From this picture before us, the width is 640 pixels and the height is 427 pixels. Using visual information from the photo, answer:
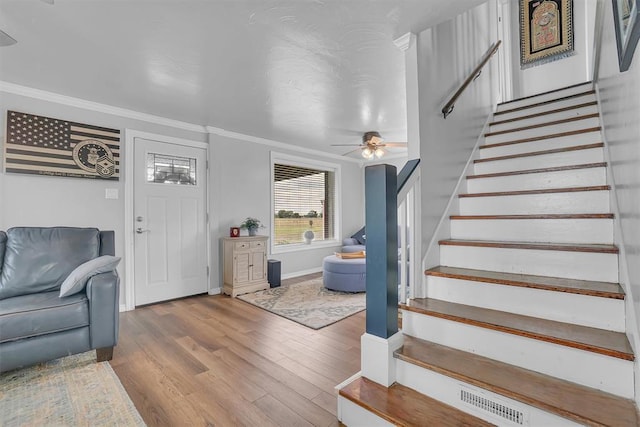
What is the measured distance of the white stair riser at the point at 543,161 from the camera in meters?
1.95

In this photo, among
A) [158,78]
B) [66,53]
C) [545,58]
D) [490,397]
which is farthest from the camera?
[545,58]

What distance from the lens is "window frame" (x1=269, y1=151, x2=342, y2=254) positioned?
483cm

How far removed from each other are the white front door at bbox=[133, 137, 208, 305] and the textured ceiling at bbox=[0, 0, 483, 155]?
56 cm

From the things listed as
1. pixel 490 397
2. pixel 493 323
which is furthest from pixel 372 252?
pixel 490 397

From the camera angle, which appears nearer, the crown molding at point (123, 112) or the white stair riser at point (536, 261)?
the white stair riser at point (536, 261)

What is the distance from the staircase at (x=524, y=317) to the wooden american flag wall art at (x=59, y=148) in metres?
3.44

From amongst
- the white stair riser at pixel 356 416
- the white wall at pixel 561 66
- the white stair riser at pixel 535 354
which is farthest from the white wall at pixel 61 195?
the white wall at pixel 561 66

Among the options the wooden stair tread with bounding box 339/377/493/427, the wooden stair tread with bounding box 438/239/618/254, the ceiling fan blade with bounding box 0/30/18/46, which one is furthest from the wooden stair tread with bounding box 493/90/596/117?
the ceiling fan blade with bounding box 0/30/18/46

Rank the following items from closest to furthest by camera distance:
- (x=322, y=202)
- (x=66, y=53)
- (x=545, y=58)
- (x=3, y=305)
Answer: (x=3, y=305), (x=66, y=53), (x=545, y=58), (x=322, y=202)

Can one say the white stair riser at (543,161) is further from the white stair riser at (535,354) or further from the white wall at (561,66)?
the white wall at (561,66)

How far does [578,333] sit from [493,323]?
1.02 ft

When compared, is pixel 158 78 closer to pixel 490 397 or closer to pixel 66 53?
pixel 66 53

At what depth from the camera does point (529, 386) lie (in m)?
1.12

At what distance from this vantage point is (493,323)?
1330 mm
